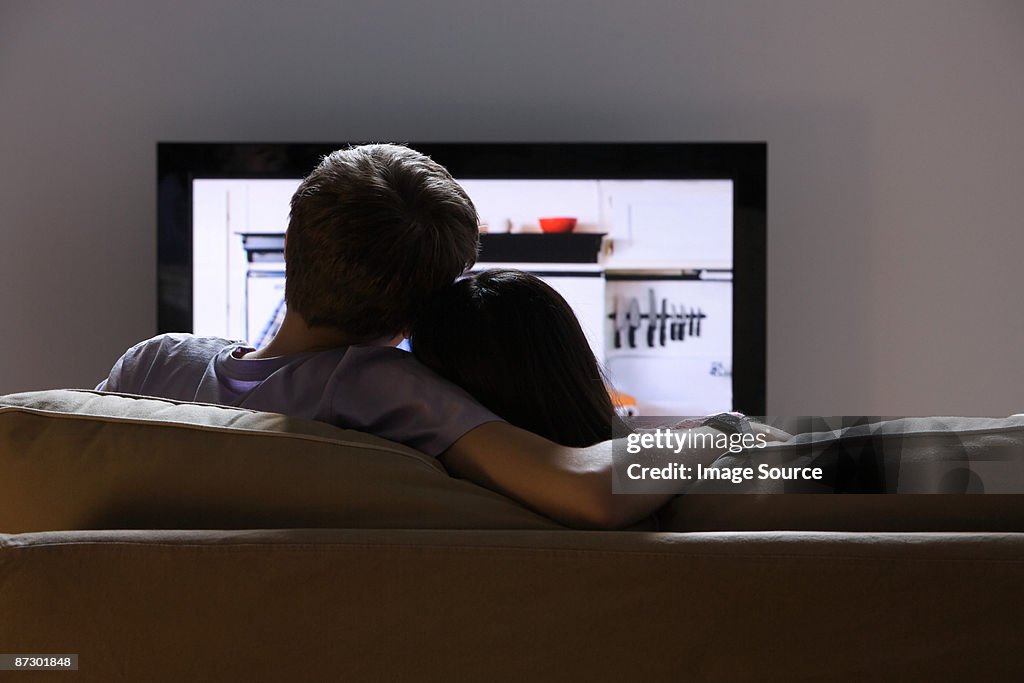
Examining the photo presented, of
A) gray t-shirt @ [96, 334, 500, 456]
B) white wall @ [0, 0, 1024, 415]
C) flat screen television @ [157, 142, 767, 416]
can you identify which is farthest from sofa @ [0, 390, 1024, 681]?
white wall @ [0, 0, 1024, 415]

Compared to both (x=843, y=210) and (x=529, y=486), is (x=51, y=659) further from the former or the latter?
(x=843, y=210)

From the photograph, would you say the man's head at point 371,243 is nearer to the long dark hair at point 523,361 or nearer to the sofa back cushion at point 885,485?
the long dark hair at point 523,361

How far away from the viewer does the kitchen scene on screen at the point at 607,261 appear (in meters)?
2.76

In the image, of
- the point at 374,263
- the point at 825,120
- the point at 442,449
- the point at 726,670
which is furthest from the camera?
the point at 825,120

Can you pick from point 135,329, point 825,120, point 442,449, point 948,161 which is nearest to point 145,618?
point 442,449

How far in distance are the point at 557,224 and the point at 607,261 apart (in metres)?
0.19

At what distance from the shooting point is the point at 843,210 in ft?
9.51

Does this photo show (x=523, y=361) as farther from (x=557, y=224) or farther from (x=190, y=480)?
(x=557, y=224)

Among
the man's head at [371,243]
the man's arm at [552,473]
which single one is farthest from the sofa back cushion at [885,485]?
the man's head at [371,243]

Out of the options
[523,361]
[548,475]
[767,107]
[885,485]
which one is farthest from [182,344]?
[767,107]

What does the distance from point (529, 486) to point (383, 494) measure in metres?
0.13

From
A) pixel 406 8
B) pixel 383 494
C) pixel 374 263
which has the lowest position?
pixel 383 494

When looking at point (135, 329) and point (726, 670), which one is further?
point (135, 329)

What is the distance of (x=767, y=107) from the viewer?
2.90m
